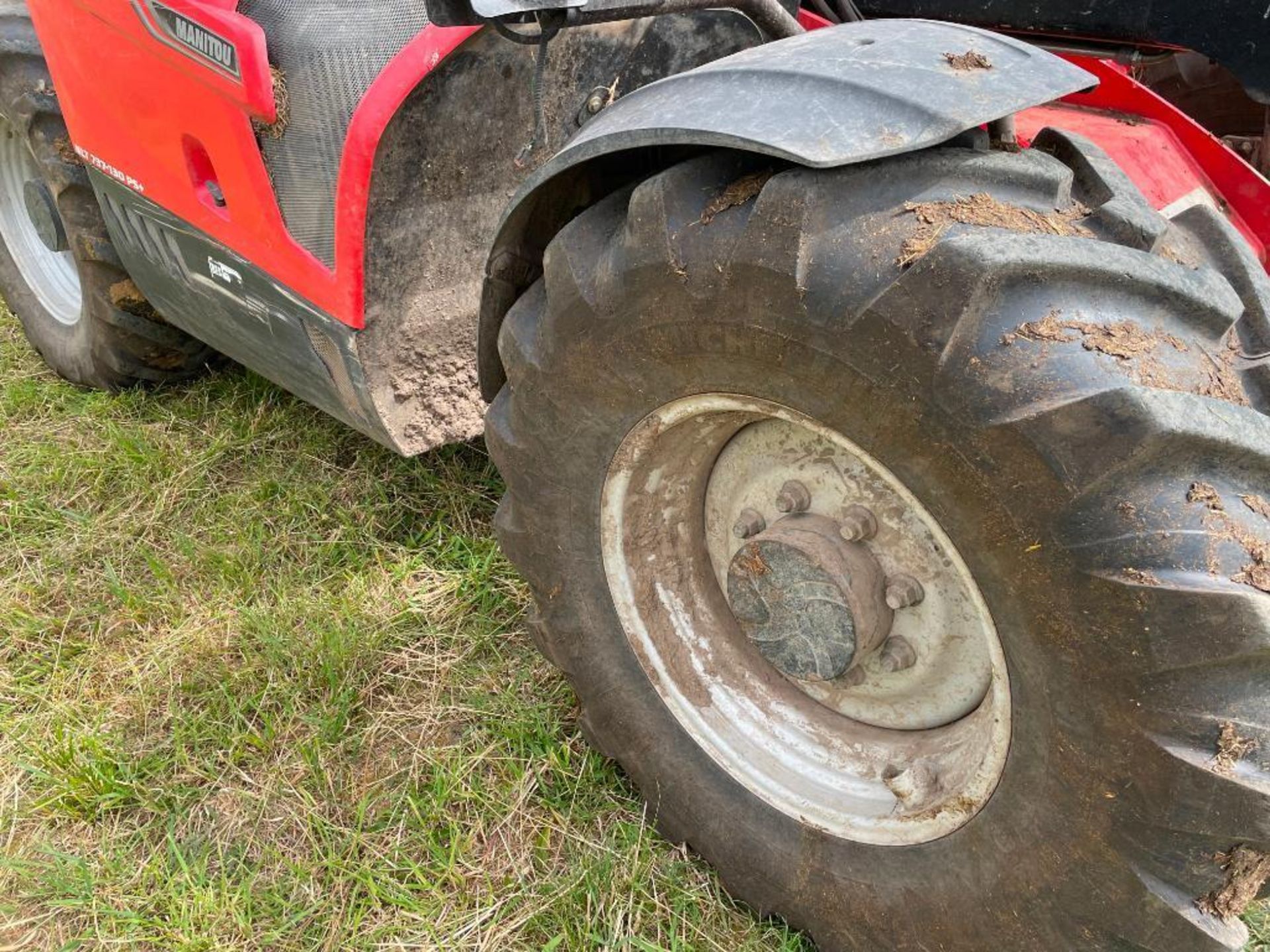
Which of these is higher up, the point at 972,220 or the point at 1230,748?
the point at 972,220

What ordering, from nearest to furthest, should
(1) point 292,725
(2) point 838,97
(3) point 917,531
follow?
(2) point 838,97 < (3) point 917,531 < (1) point 292,725

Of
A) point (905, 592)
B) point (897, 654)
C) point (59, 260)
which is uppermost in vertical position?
point (905, 592)

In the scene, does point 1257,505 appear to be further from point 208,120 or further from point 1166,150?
point 208,120

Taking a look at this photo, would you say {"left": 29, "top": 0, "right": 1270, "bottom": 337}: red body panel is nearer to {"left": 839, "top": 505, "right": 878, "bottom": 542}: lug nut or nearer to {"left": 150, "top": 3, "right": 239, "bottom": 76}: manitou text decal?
{"left": 150, "top": 3, "right": 239, "bottom": 76}: manitou text decal

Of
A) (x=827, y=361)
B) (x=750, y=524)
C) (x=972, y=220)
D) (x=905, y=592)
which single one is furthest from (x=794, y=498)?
(x=972, y=220)

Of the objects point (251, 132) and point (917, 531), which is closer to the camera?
point (917, 531)

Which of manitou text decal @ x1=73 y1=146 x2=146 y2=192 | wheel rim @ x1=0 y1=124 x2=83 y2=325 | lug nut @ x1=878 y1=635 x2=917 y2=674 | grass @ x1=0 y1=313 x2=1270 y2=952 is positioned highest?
manitou text decal @ x1=73 y1=146 x2=146 y2=192

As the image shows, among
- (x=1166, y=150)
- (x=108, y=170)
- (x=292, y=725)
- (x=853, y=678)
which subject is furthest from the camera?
(x=108, y=170)

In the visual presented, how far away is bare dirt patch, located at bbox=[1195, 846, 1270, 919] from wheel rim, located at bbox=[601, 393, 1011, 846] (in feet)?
0.84

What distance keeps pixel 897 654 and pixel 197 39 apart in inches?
58.7

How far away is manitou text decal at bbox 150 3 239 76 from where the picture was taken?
71.6 inches

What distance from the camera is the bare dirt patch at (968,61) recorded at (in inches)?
51.9

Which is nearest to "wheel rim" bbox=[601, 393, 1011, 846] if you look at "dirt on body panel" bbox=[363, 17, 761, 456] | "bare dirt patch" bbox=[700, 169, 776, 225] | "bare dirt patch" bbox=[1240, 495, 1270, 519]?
"bare dirt patch" bbox=[700, 169, 776, 225]

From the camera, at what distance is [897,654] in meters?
1.62
